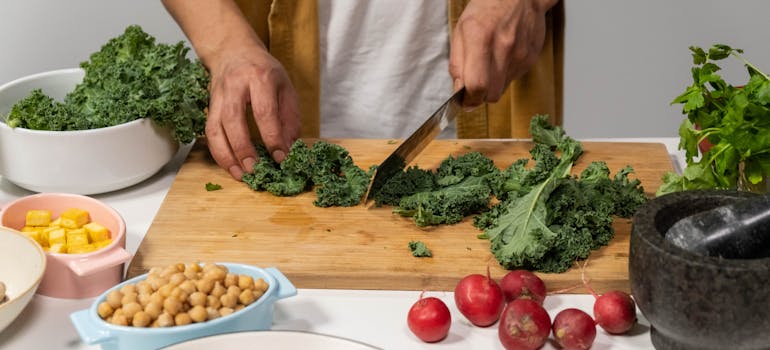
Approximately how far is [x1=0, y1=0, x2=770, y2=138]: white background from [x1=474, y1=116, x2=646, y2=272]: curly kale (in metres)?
2.52

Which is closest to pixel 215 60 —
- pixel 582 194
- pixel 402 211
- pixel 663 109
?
pixel 402 211

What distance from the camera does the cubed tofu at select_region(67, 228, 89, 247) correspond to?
1.93 m

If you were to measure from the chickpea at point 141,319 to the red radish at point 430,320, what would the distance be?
451 millimetres

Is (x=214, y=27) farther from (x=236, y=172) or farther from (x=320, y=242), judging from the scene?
(x=320, y=242)

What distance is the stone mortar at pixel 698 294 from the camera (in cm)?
152

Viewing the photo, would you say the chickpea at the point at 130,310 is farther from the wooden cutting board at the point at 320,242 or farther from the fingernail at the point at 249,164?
the fingernail at the point at 249,164

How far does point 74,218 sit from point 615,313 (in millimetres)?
1060

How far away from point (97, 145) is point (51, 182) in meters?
0.14

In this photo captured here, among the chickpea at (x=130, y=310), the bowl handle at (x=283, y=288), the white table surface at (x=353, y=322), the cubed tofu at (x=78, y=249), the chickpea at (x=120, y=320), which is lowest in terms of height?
the white table surface at (x=353, y=322)

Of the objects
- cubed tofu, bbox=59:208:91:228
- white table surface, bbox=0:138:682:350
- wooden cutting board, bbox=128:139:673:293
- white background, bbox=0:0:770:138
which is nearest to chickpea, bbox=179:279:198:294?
white table surface, bbox=0:138:682:350

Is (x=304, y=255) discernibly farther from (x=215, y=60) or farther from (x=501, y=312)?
(x=215, y=60)

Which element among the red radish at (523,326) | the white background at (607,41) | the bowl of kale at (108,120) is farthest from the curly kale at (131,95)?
the white background at (607,41)

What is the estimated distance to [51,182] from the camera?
2277 mm

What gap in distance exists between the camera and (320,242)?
6.84 feet
